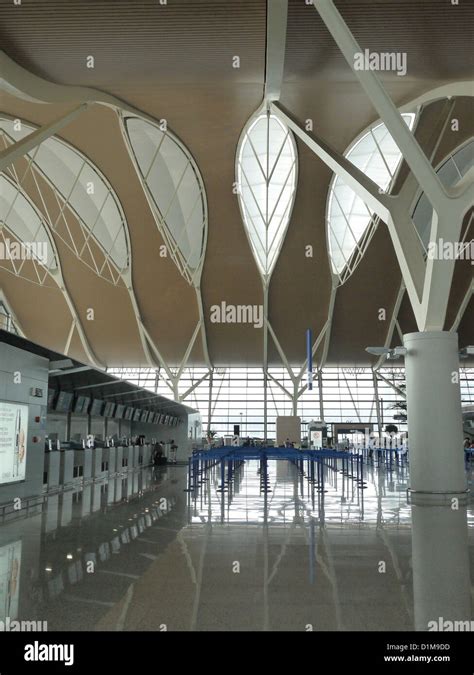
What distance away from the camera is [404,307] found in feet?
145

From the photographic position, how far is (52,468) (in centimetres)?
1741

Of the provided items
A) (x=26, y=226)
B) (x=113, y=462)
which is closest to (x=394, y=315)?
(x=113, y=462)

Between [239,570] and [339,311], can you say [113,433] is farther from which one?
[239,570]

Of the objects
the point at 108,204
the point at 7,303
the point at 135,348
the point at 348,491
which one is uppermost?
the point at 108,204

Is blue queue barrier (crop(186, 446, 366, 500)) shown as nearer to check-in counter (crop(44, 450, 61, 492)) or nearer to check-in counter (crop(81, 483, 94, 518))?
check-in counter (crop(81, 483, 94, 518))

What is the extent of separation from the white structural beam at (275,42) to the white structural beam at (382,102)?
1642 millimetres

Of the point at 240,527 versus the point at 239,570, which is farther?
the point at 240,527

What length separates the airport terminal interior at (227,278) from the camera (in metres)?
6.63

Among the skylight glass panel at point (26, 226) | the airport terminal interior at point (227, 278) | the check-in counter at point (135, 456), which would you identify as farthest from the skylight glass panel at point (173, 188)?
the check-in counter at point (135, 456)

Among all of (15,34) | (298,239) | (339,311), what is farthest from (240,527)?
(339,311)

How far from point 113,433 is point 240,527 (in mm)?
20540

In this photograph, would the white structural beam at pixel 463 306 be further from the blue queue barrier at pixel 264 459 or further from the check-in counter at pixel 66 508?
the check-in counter at pixel 66 508

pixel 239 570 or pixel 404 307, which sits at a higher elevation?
pixel 404 307

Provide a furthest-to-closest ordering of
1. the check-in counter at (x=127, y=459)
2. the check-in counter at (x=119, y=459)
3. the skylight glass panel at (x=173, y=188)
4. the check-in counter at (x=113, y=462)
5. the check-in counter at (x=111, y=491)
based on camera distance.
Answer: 1. the skylight glass panel at (x=173, y=188)
2. the check-in counter at (x=127, y=459)
3. the check-in counter at (x=119, y=459)
4. the check-in counter at (x=113, y=462)
5. the check-in counter at (x=111, y=491)
